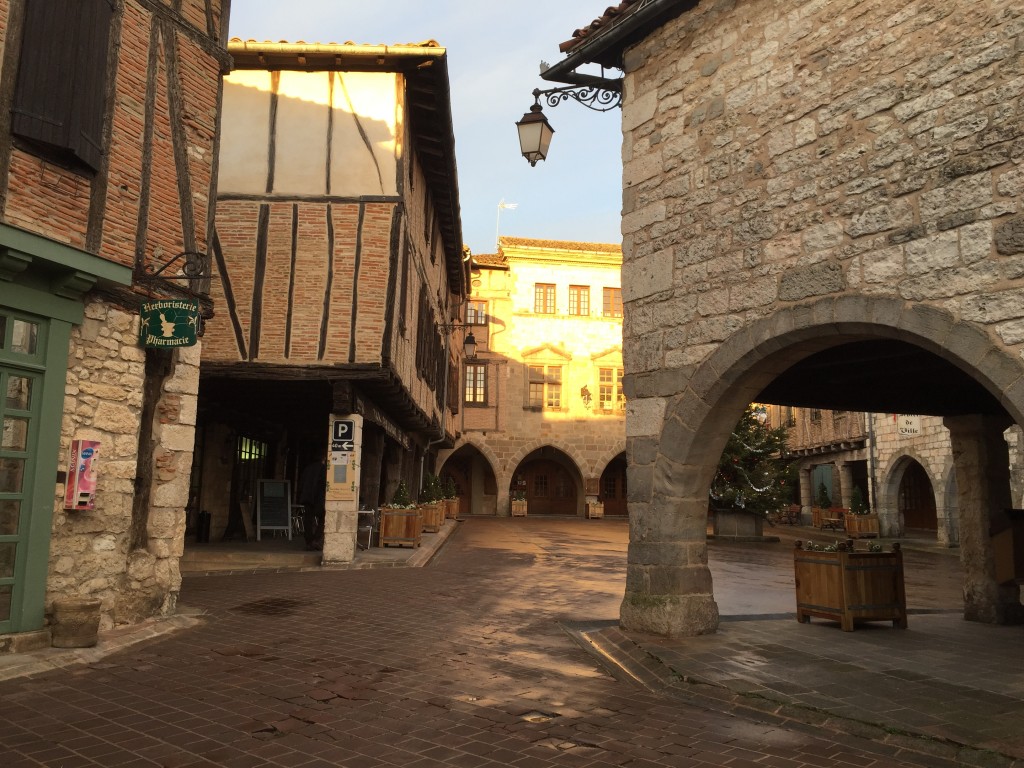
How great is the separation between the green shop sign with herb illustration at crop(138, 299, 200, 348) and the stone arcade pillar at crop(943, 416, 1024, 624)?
6797 millimetres

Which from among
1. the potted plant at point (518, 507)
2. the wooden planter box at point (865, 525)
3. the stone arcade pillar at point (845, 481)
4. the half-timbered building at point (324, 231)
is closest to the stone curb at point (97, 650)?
the half-timbered building at point (324, 231)

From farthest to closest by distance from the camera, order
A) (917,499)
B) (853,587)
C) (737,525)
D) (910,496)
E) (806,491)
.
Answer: (806,491), (910,496), (917,499), (737,525), (853,587)

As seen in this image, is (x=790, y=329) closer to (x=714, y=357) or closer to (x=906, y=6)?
(x=714, y=357)

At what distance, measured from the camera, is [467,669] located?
5.16 meters

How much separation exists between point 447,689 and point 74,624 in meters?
2.71

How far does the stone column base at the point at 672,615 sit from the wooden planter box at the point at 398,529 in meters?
6.93

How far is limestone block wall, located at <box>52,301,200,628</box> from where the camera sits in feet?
19.3

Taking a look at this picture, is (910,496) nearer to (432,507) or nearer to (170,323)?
(432,507)

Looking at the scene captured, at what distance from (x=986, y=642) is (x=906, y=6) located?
15.0 feet

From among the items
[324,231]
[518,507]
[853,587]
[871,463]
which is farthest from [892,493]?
[324,231]

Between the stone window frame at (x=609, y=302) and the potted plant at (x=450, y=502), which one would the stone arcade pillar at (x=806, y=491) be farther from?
the potted plant at (x=450, y=502)

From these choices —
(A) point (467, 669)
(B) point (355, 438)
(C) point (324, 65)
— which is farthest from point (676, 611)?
(C) point (324, 65)

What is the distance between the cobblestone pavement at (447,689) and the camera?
358 centimetres

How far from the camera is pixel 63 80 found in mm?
5672
